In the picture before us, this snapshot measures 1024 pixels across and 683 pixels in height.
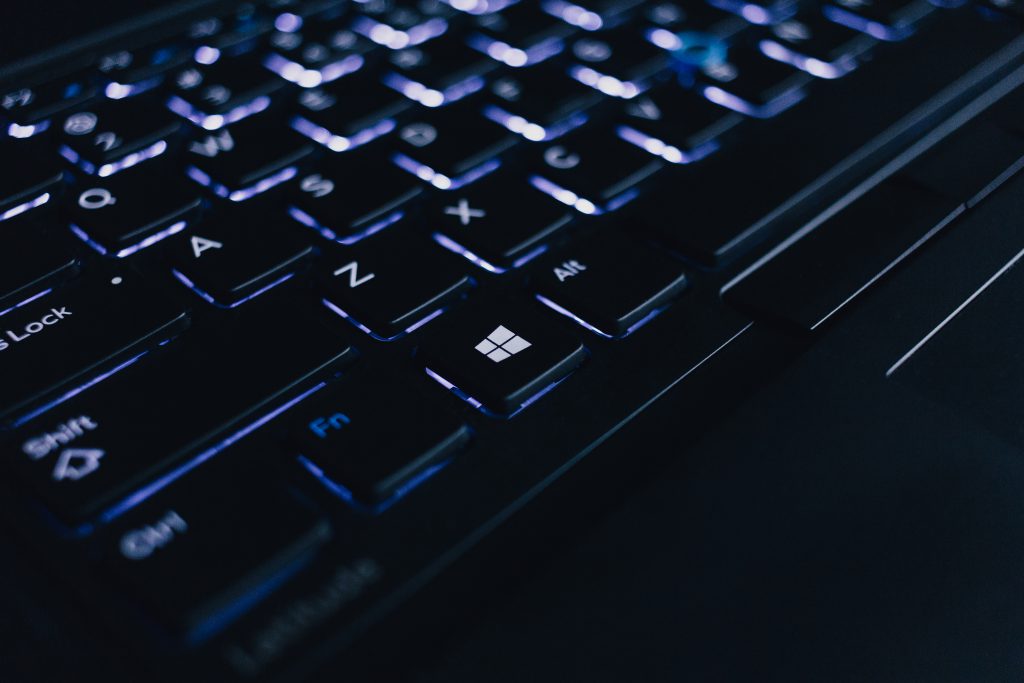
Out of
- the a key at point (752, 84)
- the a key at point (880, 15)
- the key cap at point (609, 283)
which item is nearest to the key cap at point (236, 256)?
the key cap at point (609, 283)

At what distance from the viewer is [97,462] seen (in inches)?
11.8

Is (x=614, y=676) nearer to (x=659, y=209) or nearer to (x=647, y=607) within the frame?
(x=647, y=607)

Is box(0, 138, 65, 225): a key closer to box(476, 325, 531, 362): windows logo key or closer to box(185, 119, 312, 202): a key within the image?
box(185, 119, 312, 202): a key

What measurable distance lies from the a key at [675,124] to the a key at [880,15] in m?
0.13

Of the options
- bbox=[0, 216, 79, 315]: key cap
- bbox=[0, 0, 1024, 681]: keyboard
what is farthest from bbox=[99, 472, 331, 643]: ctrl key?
bbox=[0, 216, 79, 315]: key cap

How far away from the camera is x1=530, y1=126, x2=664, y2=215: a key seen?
0.44 metres

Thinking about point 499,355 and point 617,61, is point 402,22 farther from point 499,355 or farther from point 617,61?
point 499,355

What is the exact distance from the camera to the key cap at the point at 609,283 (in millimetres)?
371

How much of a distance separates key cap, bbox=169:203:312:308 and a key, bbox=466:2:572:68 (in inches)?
7.4

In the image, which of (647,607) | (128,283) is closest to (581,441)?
(647,607)

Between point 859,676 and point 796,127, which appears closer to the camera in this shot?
point 859,676

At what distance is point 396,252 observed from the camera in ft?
1.28

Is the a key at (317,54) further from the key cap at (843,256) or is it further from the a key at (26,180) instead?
the key cap at (843,256)

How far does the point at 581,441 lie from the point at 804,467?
0.08m
